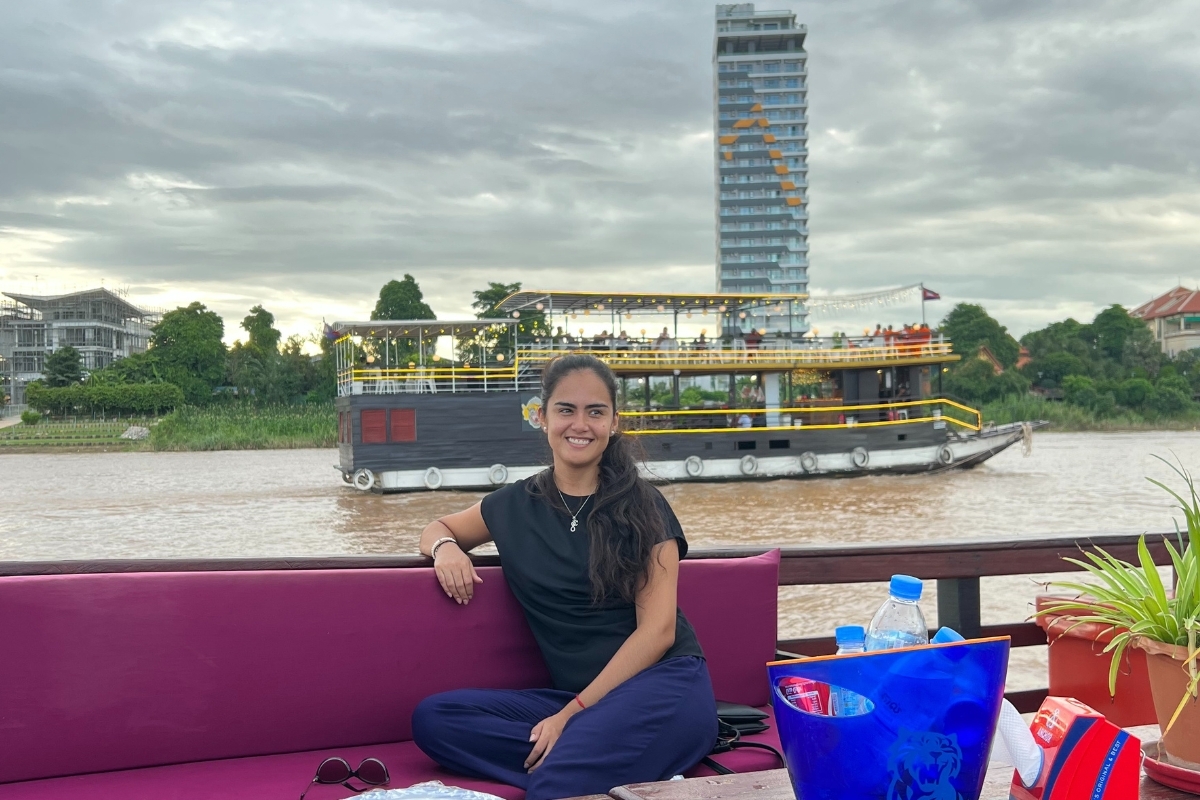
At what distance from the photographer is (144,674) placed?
203 centimetres

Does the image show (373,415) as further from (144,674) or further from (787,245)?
(787,245)

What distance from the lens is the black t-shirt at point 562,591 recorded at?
2.08 meters

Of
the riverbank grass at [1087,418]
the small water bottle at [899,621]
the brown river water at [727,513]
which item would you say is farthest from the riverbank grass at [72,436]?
the small water bottle at [899,621]

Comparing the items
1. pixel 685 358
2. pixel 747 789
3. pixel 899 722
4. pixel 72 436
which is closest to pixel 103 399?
pixel 72 436

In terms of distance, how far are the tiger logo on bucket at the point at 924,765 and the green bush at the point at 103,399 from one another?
159 feet

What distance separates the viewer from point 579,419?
2.19 metres

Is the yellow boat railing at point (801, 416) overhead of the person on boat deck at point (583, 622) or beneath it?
beneath

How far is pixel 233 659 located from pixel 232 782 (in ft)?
0.85

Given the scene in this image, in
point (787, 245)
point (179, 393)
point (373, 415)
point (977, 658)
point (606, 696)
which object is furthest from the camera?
point (787, 245)

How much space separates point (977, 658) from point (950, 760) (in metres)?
0.11

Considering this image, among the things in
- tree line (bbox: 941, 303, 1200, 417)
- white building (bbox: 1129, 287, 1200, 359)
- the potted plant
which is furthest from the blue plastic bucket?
white building (bbox: 1129, 287, 1200, 359)

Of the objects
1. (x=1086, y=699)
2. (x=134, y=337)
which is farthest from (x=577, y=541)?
(x=134, y=337)

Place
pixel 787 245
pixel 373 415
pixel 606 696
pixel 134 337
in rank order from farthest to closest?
pixel 787 245
pixel 134 337
pixel 373 415
pixel 606 696

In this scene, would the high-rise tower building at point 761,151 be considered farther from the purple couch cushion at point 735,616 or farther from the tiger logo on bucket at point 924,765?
the tiger logo on bucket at point 924,765
